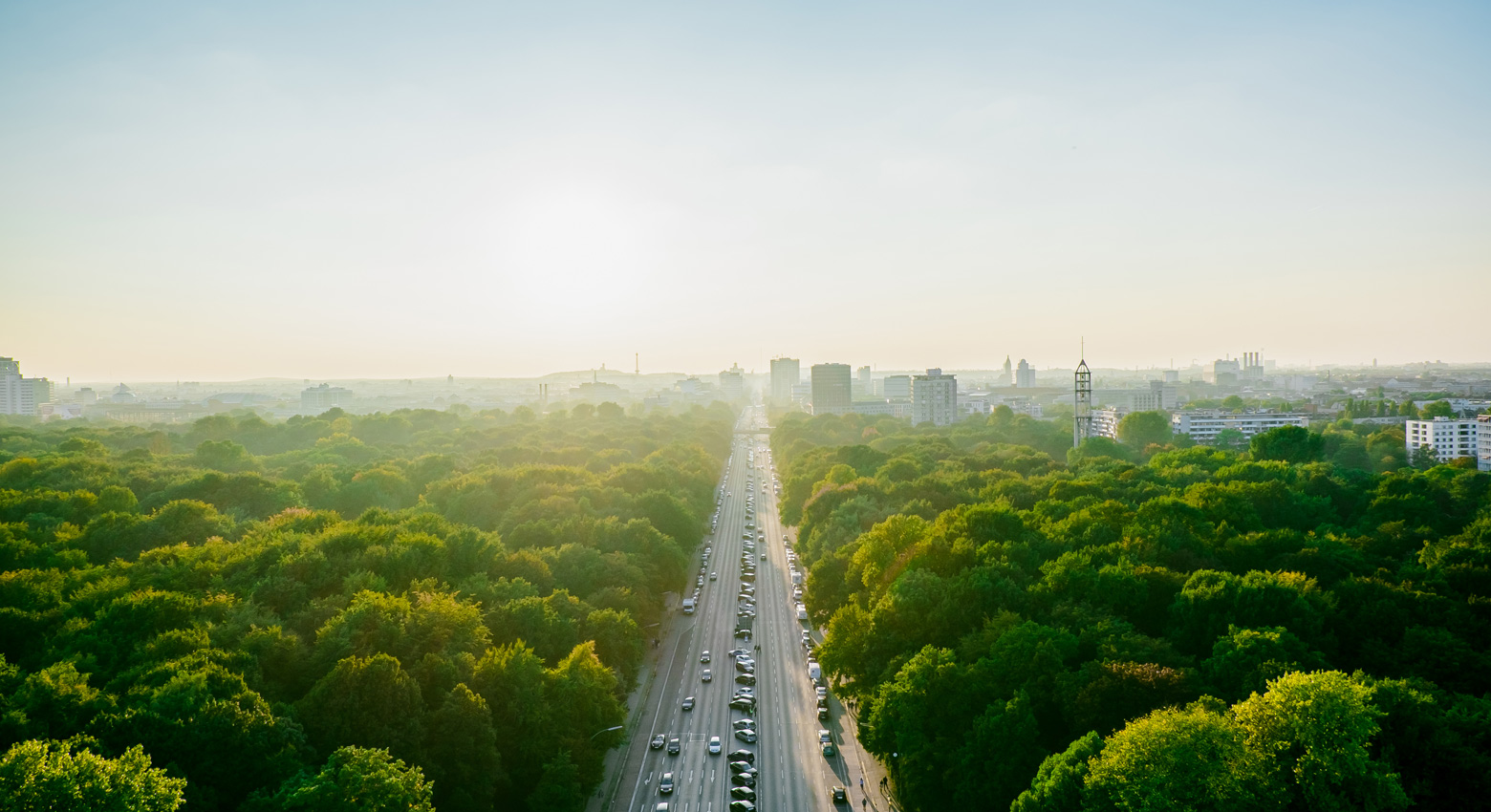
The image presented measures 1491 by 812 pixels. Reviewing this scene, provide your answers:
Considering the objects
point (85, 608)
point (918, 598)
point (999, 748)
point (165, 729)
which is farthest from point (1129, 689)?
point (85, 608)

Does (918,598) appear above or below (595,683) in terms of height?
above

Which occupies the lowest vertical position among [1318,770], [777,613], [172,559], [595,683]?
[777,613]

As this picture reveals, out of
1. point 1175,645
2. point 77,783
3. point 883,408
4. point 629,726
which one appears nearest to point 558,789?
point 629,726

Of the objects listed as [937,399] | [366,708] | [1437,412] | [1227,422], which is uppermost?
[937,399]

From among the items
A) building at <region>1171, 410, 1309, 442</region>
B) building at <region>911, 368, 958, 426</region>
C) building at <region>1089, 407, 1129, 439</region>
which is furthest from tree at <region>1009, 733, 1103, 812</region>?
building at <region>911, 368, 958, 426</region>

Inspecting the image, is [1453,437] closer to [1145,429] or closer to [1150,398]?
[1145,429]

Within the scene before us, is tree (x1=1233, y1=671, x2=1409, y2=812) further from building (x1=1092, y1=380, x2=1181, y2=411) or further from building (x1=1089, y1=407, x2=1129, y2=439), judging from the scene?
building (x1=1092, y1=380, x2=1181, y2=411)

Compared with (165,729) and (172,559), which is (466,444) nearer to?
(172,559)
